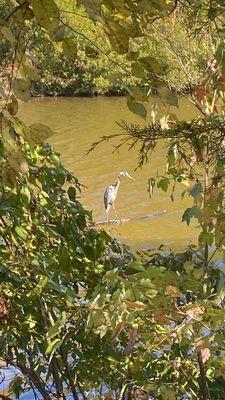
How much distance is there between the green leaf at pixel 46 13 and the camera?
843mm

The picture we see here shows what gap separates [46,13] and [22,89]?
11 centimetres

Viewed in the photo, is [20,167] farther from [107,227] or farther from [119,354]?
[107,227]

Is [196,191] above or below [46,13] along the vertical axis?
below

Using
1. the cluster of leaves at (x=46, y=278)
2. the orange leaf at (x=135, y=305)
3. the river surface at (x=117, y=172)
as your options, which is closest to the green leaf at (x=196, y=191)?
the cluster of leaves at (x=46, y=278)

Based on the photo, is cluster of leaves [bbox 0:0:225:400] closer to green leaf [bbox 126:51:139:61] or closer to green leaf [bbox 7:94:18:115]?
green leaf [bbox 7:94:18:115]

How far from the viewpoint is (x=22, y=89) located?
0.89 meters

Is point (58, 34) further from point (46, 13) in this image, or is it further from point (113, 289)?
point (113, 289)

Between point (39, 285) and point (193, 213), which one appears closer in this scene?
point (39, 285)

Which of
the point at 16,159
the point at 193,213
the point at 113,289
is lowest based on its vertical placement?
the point at 113,289

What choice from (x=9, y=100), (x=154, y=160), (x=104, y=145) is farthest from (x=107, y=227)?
(x=9, y=100)

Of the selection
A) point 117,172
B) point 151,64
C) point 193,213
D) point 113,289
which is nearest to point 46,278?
point 113,289

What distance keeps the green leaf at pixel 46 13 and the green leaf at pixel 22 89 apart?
0.28ft

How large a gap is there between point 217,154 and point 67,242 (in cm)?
55

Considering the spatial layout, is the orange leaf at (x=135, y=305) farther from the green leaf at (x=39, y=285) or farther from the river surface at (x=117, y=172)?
the river surface at (x=117, y=172)
